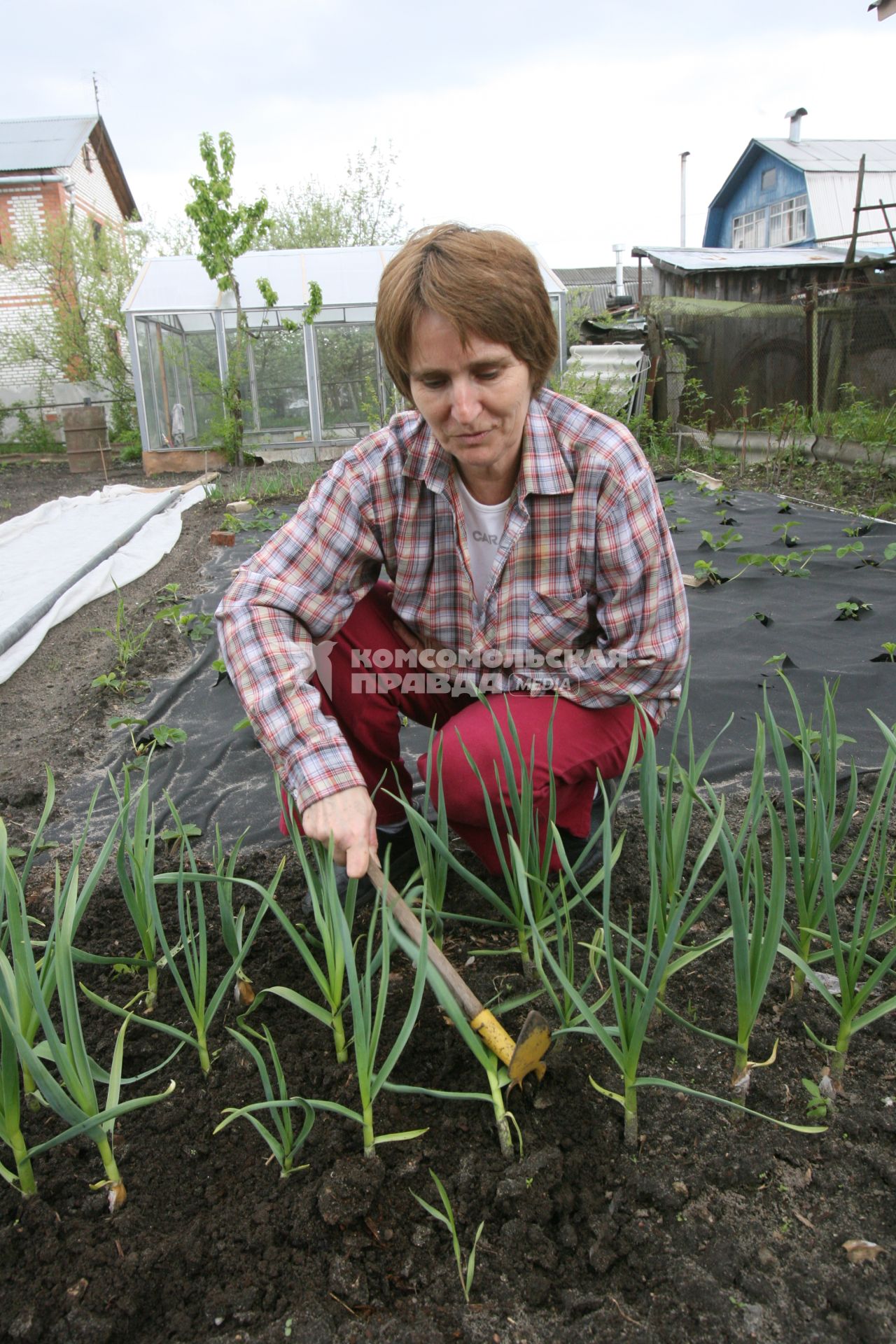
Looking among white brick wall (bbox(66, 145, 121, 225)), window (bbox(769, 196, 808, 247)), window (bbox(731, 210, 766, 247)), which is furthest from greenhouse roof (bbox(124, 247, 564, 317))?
window (bbox(731, 210, 766, 247))

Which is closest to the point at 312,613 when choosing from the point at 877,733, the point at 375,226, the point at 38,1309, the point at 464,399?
the point at 464,399

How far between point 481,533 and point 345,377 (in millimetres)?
9039

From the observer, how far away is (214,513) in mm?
6746

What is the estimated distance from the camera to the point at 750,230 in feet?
75.3

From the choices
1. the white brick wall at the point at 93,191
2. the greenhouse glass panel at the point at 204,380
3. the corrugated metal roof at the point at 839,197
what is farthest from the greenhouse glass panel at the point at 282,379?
the corrugated metal roof at the point at 839,197

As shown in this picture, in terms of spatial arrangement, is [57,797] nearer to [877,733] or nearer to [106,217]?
[877,733]

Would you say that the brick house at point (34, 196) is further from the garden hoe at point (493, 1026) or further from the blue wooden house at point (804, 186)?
the blue wooden house at point (804, 186)

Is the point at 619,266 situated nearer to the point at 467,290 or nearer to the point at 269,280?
the point at 269,280

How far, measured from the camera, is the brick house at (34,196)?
559 inches

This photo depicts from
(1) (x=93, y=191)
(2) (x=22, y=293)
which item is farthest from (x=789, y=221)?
(2) (x=22, y=293)

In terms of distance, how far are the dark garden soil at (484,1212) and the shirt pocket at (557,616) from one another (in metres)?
0.67

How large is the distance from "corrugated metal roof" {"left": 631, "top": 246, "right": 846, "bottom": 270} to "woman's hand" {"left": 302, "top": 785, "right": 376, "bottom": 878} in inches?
387

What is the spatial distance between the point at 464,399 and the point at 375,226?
71.1 feet

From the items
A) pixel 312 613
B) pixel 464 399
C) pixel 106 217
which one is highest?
pixel 106 217
